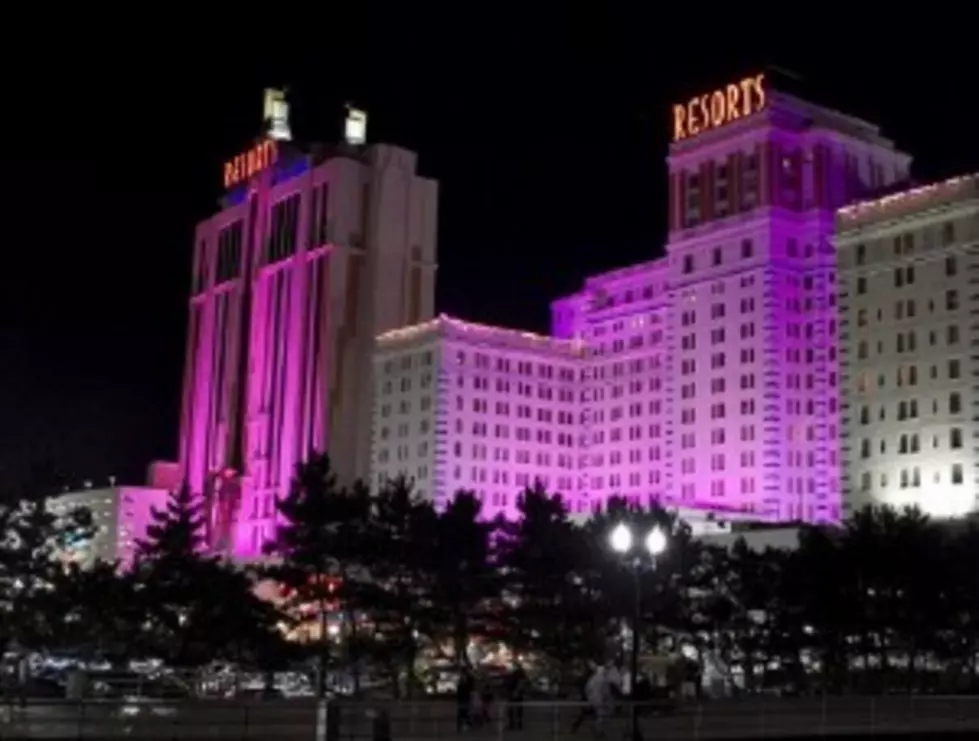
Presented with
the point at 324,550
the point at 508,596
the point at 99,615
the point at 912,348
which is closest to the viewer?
the point at 99,615

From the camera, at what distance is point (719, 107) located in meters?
159

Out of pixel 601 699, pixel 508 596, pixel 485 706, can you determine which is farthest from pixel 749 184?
pixel 601 699

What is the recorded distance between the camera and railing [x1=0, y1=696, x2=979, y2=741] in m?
37.3

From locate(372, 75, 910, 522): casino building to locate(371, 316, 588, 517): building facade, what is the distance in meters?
0.22

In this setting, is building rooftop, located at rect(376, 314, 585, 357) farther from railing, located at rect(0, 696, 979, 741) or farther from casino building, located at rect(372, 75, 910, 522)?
railing, located at rect(0, 696, 979, 741)

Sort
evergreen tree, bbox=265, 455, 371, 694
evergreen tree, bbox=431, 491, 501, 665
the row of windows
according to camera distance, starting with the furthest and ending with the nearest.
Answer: the row of windows
evergreen tree, bbox=265, 455, 371, 694
evergreen tree, bbox=431, 491, 501, 665

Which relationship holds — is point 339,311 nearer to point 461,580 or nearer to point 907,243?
point 907,243

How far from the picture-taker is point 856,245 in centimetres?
13225

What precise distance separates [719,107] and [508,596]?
291ft

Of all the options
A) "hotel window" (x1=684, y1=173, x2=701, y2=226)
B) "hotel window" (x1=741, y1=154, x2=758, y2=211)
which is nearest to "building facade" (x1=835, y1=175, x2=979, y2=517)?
"hotel window" (x1=741, y1=154, x2=758, y2=211)

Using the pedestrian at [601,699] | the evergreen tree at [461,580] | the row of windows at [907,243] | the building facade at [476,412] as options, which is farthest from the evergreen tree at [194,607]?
the building facade at [476,412]

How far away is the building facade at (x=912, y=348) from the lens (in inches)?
4724

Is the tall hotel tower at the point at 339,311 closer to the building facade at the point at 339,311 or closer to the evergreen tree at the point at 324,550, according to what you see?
the building facade at the point at 339,311

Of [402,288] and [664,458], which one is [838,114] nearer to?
[664,458]
